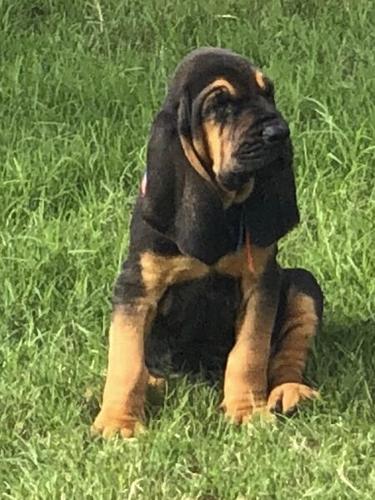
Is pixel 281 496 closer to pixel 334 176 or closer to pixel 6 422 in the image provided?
pixel 6 422

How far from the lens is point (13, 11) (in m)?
7.06

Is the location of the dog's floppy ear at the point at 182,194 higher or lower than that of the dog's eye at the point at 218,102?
lower

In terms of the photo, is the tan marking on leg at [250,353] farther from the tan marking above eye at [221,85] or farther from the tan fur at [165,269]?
the tan marking above eye at [221,85]

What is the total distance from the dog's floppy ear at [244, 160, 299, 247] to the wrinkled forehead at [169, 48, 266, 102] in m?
0.27

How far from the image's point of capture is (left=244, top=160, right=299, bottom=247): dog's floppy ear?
13.4 feet

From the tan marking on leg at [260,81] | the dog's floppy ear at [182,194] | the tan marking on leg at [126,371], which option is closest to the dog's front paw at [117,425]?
the tan marking on leg at [126,371]

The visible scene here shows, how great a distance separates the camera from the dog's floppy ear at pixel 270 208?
4098 millimetres

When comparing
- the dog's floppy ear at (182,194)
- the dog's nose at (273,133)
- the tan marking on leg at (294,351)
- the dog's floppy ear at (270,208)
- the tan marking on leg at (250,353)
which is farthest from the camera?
the tan marking on leg at (294,351)

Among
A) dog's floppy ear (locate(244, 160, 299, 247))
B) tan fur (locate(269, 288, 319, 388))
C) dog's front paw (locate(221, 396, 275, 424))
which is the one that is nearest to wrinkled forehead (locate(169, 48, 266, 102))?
dog's floppy ear (locate(244, 160, 299, 247))

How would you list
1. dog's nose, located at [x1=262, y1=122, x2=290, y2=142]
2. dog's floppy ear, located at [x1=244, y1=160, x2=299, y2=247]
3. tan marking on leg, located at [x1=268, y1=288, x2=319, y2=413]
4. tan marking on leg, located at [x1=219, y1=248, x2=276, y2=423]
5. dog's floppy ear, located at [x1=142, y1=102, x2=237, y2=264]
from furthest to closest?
tan marking on leg, located at [x1=268, y1=288, x2=319, y2=413], tan marking on leg, located at [x1=219, y1=248, x2=276, y2=423], dog's floppy ear, located at [x1=244, y1=160, x2=299, y2=247], dog's floppy ear, located at [x1=142, y1=102, x2=237, y2=264], dog's nose, located at [x1=262, y1=122, x2=290, y2=142]

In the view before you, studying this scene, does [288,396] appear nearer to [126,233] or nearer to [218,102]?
[218,102]

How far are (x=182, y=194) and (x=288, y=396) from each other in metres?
0.73

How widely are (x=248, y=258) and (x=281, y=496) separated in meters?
0.72

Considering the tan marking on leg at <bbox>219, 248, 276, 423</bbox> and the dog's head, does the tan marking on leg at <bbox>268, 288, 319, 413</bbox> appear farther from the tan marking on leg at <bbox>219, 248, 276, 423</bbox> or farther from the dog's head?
the dog's head
